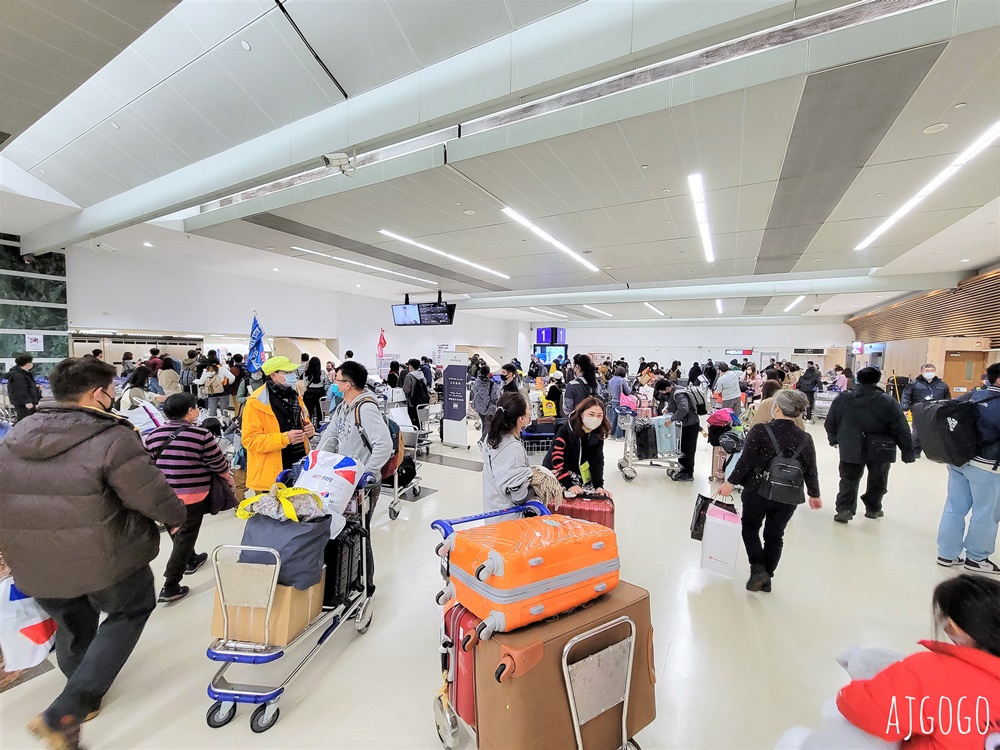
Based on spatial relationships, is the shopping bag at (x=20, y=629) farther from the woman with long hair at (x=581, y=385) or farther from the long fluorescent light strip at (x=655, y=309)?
the long fluorescent light strip at (x=655, y=309)

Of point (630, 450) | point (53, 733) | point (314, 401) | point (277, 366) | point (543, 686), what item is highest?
point (277, 366)

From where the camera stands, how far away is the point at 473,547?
5.09 ft

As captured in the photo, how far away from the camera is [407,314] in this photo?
14.4 metres

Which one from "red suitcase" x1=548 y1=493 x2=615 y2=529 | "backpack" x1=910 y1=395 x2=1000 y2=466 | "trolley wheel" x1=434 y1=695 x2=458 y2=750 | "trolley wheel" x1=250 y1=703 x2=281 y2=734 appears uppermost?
"backpack" x1=910 y1=395 x2=1000 y2=466

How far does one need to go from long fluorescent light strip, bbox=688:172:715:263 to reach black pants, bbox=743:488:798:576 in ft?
12.3

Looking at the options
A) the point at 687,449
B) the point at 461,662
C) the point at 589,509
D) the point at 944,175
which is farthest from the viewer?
the point at 687,449

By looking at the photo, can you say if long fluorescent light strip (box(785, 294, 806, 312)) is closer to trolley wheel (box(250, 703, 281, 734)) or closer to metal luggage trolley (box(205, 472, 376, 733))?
metal luggage trolley (box(205, 472, 376, 733))

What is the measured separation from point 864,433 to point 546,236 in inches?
210

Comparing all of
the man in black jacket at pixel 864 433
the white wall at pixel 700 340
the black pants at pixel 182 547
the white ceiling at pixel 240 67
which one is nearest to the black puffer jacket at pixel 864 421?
the man in black jacket at pixel 864 433

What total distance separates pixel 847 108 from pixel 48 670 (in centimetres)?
679

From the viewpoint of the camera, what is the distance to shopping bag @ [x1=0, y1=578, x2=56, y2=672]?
66.4 inches

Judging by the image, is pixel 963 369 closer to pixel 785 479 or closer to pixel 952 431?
pixel 952 431

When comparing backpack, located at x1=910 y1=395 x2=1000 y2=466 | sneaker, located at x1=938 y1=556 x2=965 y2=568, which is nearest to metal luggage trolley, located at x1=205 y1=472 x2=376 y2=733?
backpack, located at x1=910 y1=395 x2=1000 y2=466

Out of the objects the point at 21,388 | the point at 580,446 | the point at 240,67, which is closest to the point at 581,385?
the point at 580,446
